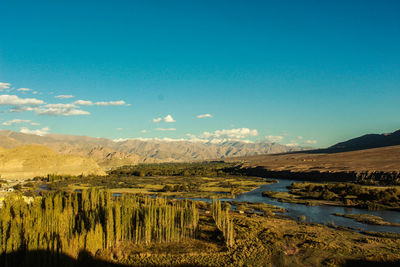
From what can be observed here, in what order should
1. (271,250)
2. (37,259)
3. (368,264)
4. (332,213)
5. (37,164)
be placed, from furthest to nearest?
(37,164), (332,213), (271,250), (368,264), (37,259)

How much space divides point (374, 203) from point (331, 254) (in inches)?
1169

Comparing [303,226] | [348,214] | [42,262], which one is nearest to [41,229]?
[42,262]

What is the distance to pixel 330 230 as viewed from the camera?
37.1 meters

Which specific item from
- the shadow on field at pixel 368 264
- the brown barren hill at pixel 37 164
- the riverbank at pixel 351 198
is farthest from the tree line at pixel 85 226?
the brown barren hill at pixel 37 164

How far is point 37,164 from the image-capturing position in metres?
131

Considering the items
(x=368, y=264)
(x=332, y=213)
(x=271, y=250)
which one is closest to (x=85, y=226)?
(x=271, y=250)

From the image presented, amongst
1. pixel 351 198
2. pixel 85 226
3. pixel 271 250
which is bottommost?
pixel 271 250

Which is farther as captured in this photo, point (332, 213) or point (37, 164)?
point (37, 164)

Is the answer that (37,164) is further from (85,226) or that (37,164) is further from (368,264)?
(368,264)

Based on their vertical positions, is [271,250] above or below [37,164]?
below

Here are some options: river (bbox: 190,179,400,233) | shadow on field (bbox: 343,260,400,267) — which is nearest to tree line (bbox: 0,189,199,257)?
shadow on field (bbox: 343,260,400,267)

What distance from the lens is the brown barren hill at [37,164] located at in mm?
123412

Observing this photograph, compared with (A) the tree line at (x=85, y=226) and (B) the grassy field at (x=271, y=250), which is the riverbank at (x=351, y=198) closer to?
(B) the grassy field at (x=271, y=250)

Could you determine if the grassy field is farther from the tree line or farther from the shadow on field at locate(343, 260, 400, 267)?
the tree line
